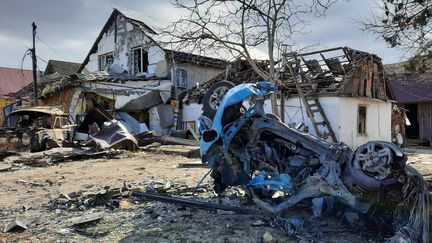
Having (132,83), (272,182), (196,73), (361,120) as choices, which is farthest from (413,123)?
(272,182)

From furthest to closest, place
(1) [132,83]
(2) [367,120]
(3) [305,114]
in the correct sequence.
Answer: (1) [132,83] → (2) [367,120] → (3) [305,114]

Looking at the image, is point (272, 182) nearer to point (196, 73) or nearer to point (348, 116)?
point (348, 116)

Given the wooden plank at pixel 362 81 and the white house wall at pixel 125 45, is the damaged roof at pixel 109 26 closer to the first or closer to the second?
the white house wall at pixel 125 45

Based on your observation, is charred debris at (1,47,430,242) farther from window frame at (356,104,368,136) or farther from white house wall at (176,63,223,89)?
white house wall at (176,63,223,89)

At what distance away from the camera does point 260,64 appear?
800 inches

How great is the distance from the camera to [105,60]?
2886 centimetres

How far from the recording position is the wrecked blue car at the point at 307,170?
175 inches

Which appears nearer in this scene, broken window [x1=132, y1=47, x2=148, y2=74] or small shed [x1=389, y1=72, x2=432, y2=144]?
small shed [x1=389, y1=72, x2=432, y2=144]

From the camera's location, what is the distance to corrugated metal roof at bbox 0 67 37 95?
140 feet

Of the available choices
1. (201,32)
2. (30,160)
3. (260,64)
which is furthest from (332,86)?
(30,160)

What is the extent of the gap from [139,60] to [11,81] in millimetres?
25019

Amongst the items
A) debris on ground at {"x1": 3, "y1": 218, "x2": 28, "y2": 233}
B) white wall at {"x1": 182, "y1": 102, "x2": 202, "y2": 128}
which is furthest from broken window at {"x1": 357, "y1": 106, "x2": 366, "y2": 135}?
debris on ground at {"x1": 3, "y1": 218, "x2": 28, "y2": 233}

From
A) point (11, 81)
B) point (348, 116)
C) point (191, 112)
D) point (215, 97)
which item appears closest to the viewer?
point (215, 97)

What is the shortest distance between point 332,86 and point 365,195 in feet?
43.8
